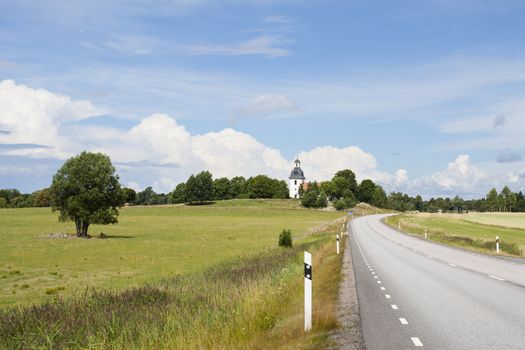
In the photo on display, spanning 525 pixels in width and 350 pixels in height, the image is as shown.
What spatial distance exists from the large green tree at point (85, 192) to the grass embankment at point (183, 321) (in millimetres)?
42955

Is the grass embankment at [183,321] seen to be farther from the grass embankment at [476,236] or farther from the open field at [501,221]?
the open field at [501,221]

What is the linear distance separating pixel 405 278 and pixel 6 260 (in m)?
26.8

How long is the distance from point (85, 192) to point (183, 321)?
49.6m

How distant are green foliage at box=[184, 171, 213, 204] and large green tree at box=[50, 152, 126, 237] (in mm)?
114830

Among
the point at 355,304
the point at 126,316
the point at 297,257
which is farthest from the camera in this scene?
the point at 297,257

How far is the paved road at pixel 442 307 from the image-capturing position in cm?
974

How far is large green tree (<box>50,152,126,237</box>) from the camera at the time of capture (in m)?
57.4

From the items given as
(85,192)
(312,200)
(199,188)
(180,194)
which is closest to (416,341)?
(85,192)

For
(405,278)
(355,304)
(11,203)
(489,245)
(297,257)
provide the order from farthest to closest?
(11,203) → (489,245) → (297,257) → (405,278) → (355,304)

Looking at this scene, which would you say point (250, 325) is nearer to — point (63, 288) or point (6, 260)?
point (63, 288)

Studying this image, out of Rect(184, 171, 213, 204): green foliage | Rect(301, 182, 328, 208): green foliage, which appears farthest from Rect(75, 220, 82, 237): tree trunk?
Rect(301, 182, 328, 208): green foliage

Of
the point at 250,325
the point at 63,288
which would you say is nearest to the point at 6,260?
the point at 63,288

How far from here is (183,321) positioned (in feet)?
36.7

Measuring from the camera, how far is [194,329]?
34.9ft
